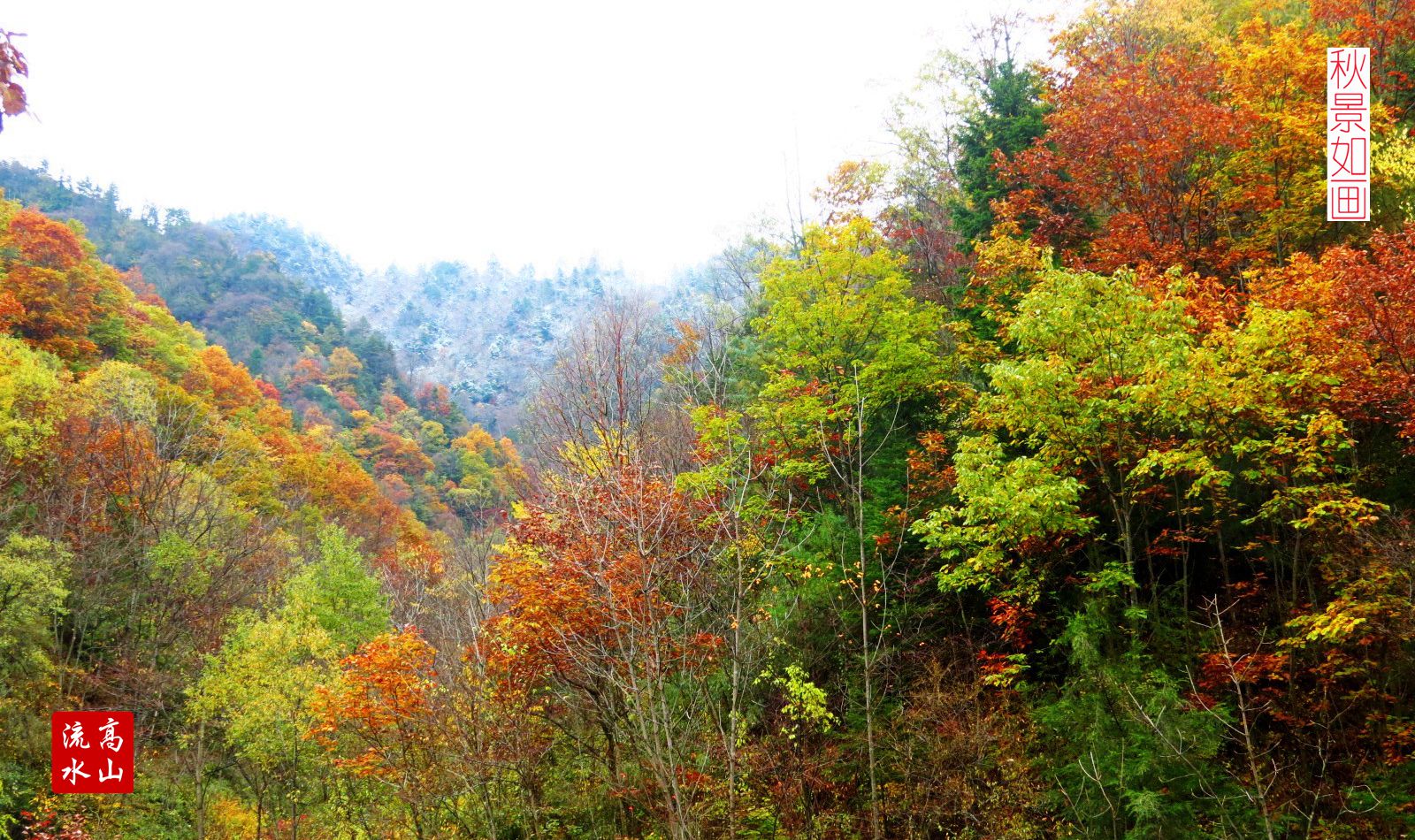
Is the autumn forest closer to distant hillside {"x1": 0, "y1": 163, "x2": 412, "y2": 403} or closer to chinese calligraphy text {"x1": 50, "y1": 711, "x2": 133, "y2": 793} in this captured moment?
chinese calligraphy text {"x1": 50, "y1": 711, "x2": 133, "y2": 793}

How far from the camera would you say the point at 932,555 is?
40.8 feet

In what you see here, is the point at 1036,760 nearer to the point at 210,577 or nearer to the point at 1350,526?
the point at 1350,526

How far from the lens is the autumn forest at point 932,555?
8.90 metres

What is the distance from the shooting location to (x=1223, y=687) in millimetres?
9812

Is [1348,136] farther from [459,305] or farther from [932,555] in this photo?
[459,305]

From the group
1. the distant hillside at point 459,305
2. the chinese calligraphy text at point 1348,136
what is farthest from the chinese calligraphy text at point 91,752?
the distant hillside at point 459,305

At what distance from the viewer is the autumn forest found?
8.90 metres

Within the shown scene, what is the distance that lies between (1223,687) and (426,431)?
59.8m

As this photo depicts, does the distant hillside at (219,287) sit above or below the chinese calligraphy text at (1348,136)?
above

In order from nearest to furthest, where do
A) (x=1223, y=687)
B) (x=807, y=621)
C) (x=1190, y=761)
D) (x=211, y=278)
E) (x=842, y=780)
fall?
(x=1190, y=761)
(x=1223, y=687)
(x=842, y=780)
(x=807, y=621)
(x=211, y=278)

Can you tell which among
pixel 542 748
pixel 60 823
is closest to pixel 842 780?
pixel 542 748

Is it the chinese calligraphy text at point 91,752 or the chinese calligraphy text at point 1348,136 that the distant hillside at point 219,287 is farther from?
the chinese calligraphy text at point 1348,136

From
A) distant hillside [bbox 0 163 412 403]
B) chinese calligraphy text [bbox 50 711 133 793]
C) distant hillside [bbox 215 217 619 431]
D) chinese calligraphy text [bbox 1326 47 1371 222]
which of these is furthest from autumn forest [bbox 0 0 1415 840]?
distant hillside [bbox 215 217 619 431]

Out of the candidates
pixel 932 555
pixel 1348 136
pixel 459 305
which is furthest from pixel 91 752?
pixel 459 305
